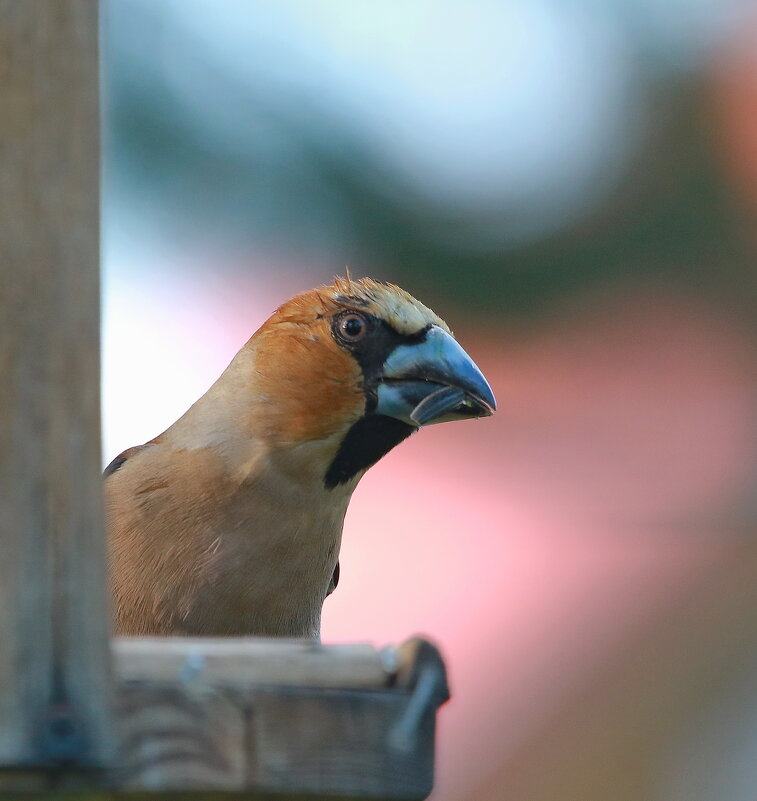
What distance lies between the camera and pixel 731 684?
26.9ft

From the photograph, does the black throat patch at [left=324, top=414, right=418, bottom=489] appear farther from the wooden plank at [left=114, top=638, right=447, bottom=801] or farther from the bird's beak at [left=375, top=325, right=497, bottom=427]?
the wooden plank at [left=114, top=638, right=447, bottom=801]

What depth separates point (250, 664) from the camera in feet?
5.76

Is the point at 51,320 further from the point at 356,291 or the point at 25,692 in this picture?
the point at 356,291

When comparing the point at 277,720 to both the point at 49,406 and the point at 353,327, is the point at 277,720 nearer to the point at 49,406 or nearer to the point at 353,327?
the point at 49,406

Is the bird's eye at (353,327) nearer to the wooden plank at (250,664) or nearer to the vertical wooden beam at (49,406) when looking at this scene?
the wooden plank at (250,664)

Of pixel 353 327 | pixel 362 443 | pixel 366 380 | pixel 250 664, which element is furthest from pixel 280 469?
pixel 250 664

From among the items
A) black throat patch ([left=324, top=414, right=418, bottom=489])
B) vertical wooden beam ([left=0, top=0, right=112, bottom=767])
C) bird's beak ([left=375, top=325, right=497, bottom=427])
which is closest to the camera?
vertical wooden beam ([left=0, top=0, right=112, bottom=767])

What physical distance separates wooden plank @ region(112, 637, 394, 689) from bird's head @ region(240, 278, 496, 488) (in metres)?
1.84

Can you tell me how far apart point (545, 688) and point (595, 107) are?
11.7 feet

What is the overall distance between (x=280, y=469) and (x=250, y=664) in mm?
1991

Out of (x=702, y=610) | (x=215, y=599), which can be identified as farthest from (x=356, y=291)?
(x=702, y=610)

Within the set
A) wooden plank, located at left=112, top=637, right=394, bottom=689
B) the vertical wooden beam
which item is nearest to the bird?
wooden plank, located at left=112, top=637, right=394, bottom=689

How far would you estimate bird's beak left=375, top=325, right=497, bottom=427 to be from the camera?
12.0 ft

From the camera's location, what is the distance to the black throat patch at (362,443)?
3.78m
